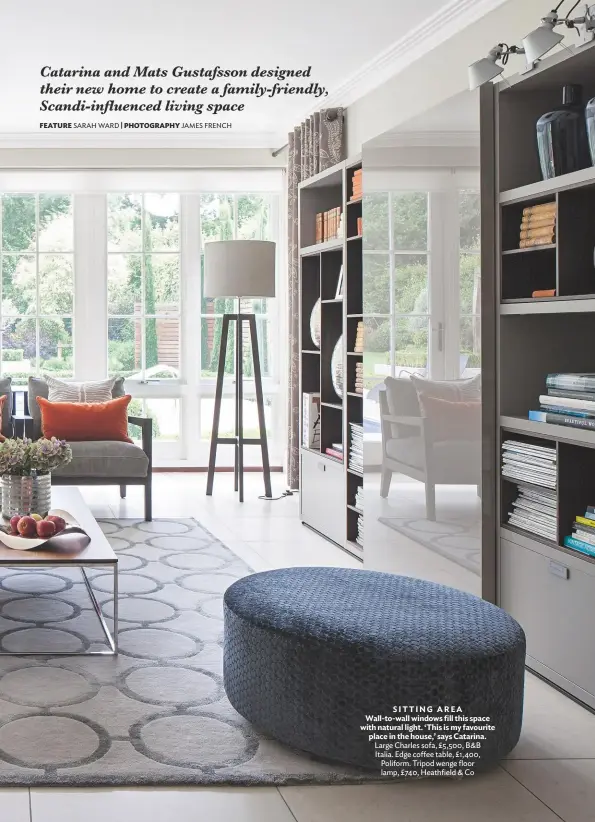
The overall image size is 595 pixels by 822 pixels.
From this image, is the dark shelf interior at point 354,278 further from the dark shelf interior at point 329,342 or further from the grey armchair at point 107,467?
the grey armchair at point 107,467

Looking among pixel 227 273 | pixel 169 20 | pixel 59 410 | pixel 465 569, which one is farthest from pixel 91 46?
pixel 465 569

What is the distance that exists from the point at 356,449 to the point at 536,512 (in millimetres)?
1925

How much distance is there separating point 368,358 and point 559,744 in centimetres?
221

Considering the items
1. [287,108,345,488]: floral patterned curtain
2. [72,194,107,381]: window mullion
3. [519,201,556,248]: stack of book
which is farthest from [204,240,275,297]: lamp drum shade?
[519,201,556,248]: stack of book

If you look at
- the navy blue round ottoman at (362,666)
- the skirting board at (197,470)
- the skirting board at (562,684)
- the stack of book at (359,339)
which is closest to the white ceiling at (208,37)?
the stack of book at (359,339)

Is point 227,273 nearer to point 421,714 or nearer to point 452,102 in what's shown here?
point 452,102

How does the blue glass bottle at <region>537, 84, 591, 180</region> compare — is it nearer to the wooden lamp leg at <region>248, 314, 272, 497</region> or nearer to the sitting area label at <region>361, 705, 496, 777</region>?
the sitting area label at <region>361, 705, 496, 777</region>

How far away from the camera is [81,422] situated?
5.93m

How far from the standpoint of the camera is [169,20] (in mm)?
4977

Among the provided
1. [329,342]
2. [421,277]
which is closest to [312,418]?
[329,342]

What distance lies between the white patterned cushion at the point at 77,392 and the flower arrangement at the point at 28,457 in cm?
230

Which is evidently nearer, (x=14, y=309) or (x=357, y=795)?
(x=357, y=795)

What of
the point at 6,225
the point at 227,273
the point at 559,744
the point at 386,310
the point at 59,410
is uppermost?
the point at 6,225

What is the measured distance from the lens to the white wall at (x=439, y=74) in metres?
4.14
